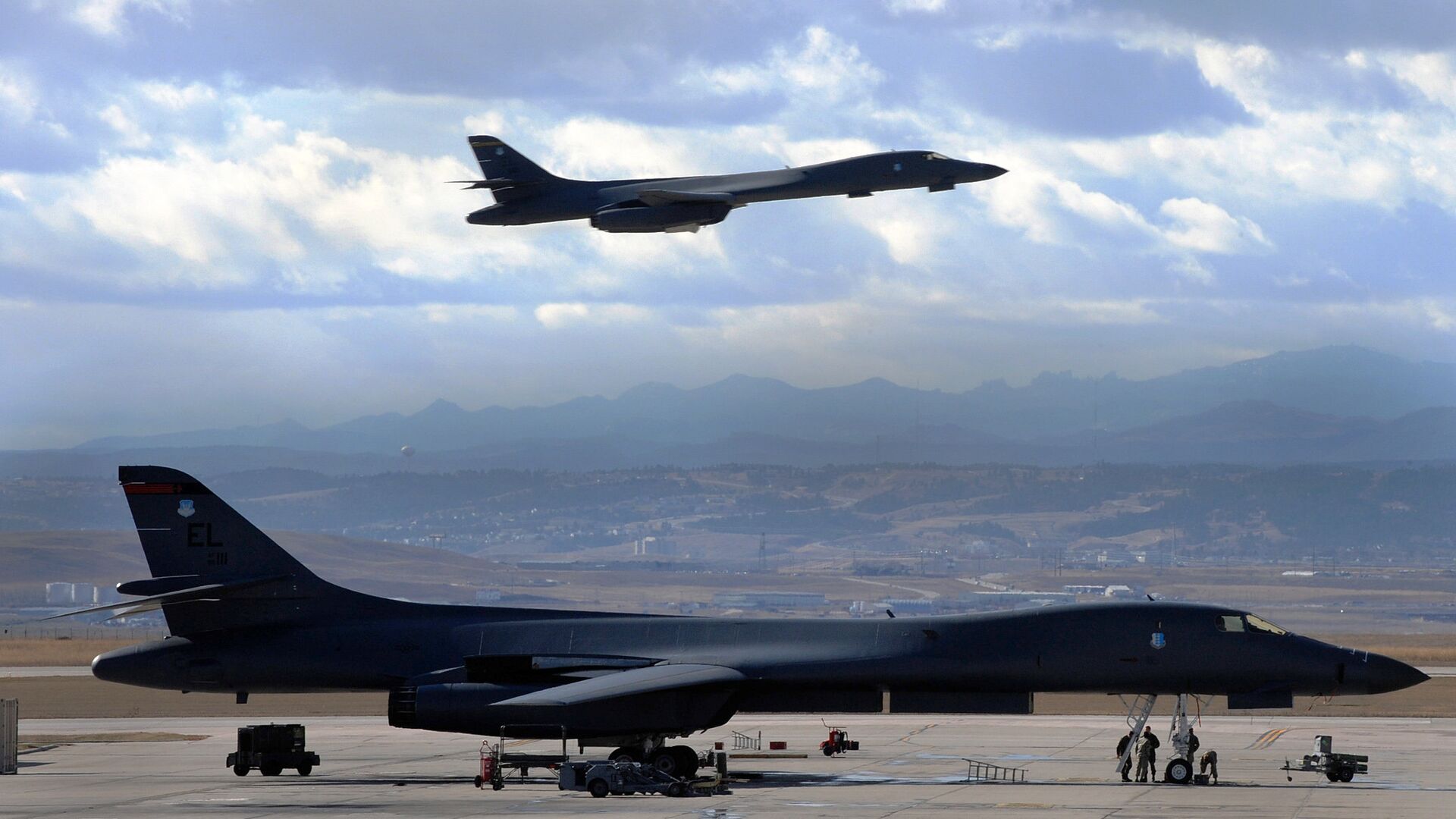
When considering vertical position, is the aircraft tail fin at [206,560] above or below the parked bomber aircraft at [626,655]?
Result: above

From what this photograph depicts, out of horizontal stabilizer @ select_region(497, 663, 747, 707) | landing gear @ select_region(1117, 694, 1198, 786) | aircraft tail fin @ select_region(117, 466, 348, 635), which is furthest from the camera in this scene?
aircraft tail fin @ select_region(117, 466, 348, 635)

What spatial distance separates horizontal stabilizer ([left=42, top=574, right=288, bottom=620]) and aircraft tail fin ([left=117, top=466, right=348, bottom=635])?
0.04 metres

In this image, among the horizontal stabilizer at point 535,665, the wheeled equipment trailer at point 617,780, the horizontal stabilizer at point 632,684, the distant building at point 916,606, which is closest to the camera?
the wheeled equipment trailer at point 617,780

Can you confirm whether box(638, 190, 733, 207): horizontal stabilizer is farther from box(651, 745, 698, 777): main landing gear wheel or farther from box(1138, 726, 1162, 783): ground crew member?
box(1138, 726, 1162, 783): ground crew member

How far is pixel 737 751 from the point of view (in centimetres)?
3700

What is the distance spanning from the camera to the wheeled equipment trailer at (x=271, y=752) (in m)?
31.7

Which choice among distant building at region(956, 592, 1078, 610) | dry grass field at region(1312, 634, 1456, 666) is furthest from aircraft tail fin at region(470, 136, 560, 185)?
distant building at region(956, 592, 1078, 610)

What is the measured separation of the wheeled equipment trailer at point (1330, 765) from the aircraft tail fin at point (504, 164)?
27592 millimetres

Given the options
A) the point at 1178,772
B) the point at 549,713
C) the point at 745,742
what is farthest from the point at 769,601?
the point at 549,713

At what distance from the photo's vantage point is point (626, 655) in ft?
105

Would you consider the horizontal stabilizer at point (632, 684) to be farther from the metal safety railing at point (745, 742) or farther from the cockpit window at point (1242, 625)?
the cockpit window at point (1242, 625)

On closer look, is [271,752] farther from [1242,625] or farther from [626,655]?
[1242,625]

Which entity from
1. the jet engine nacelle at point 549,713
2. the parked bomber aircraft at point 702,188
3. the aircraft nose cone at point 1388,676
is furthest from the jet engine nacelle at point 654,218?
the aircraft nose cone at point 1388,676

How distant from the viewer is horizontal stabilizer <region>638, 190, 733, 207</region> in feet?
153
